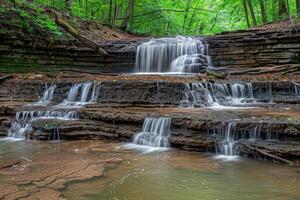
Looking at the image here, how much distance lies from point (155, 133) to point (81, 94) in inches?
169

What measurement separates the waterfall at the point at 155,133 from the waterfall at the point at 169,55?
7397 mm

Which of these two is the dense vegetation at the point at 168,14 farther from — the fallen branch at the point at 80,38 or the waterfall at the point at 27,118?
the waterfall at the point at 27,118

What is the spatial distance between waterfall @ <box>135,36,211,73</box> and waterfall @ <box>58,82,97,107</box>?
492 cm

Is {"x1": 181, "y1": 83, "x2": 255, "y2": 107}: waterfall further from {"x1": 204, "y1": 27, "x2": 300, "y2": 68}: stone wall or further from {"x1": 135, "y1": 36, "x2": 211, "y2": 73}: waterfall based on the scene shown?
{"x1": 135, "y1": 36, "x2": 211, "y2": 73}: waterfall

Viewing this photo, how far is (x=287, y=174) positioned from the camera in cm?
559

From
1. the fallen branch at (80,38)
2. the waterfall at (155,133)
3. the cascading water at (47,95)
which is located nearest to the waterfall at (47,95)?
the cascading water at (47,95)

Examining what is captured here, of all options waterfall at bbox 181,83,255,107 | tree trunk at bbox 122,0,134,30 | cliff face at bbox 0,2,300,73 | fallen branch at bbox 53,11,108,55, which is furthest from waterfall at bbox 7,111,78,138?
tree trunk at bbox 122,0,134,30

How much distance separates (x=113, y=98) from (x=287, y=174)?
6.40 metres

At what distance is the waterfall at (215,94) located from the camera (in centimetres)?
1052

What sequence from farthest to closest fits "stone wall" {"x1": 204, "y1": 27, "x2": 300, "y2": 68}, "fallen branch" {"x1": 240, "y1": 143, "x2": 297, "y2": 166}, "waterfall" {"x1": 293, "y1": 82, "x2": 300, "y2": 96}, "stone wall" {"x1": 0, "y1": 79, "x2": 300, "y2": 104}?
"stone wall" {"x1": 204, "y1": 27, "x2": 300, "y2": 68}
"stone wall" {"x1": 0, "y1": 79, "x2": 300, "y2": 104}
"waterfall" {"x1": 293, "y1": 82, "x2": 300, "y2": 96}
"fallen branch" {"x1": 240, "y1": 143, "x2": 297, "y2": 166}

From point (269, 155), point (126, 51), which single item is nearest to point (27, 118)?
point (269, 155)

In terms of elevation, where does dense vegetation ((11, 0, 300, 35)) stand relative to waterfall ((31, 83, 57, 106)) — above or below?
above

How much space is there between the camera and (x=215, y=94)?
35.6 feet

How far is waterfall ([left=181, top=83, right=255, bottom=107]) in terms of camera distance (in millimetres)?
10516
